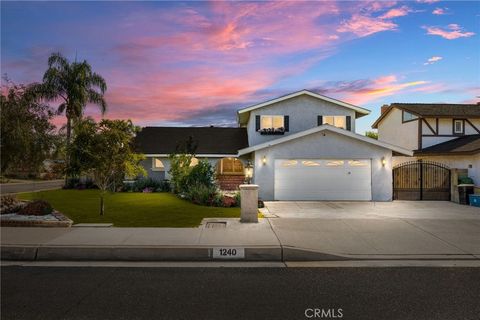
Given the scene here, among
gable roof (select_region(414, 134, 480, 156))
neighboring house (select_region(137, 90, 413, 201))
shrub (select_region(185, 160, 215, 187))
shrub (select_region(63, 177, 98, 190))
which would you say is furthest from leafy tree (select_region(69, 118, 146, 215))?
gable roof (select_region(414, 134, 480, 156))

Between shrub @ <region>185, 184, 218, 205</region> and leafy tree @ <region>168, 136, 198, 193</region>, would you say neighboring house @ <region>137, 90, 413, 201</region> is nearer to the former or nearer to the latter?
shrub @ <region>185, 184, 218, 205</region>

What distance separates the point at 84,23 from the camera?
13.9m

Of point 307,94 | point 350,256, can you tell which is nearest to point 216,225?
point 350,256

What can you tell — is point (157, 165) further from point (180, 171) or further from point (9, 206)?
point (9, 206)

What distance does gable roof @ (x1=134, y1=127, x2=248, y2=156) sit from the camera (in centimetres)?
2630

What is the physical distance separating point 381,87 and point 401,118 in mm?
7103

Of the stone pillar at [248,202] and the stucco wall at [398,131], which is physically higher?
the stucco wall at [398,131]

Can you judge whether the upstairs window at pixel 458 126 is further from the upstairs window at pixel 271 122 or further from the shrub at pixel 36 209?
the shrub at pixel 36 209

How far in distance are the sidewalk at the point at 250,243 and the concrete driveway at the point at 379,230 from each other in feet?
0.08

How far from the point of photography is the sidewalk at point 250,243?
7707 mm

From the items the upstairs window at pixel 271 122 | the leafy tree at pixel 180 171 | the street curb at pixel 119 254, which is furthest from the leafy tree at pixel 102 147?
the upstairs window at pixel 271 122

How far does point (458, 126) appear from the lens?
90.6ft

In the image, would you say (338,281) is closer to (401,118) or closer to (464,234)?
(464,234)

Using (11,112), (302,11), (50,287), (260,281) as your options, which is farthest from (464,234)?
(11,112)
